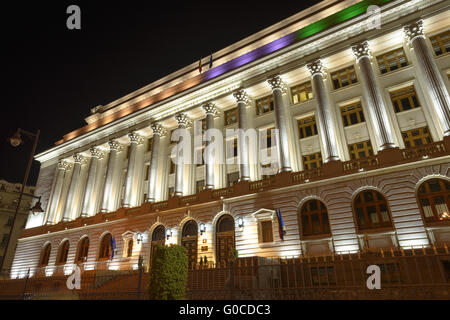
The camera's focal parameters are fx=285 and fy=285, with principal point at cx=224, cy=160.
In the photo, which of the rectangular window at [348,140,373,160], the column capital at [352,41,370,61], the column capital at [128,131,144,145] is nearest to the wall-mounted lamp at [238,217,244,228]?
the rectangular window at [348,140,373,160]

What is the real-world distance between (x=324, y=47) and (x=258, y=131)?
361 inches

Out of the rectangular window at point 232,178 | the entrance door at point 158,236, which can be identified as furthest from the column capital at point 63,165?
the rectangular window at point 232,178

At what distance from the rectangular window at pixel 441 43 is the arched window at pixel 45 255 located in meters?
44.4

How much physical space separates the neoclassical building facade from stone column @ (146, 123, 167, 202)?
0.15 meters

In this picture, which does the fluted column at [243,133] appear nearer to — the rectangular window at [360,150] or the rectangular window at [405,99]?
the rectangular window at [360,150]

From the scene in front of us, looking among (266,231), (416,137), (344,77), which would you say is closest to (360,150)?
(416,137)

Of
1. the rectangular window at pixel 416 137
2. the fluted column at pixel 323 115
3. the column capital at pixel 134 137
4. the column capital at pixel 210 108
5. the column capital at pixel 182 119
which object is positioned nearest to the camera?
the rectangular window at pixel 416 137

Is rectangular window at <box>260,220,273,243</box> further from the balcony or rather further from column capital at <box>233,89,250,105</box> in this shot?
column capital at <box>233,89,250,105</box>

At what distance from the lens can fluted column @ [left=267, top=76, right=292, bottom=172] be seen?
22.7m

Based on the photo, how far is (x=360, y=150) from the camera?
70.0ft

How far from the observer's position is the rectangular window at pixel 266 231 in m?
21.2
